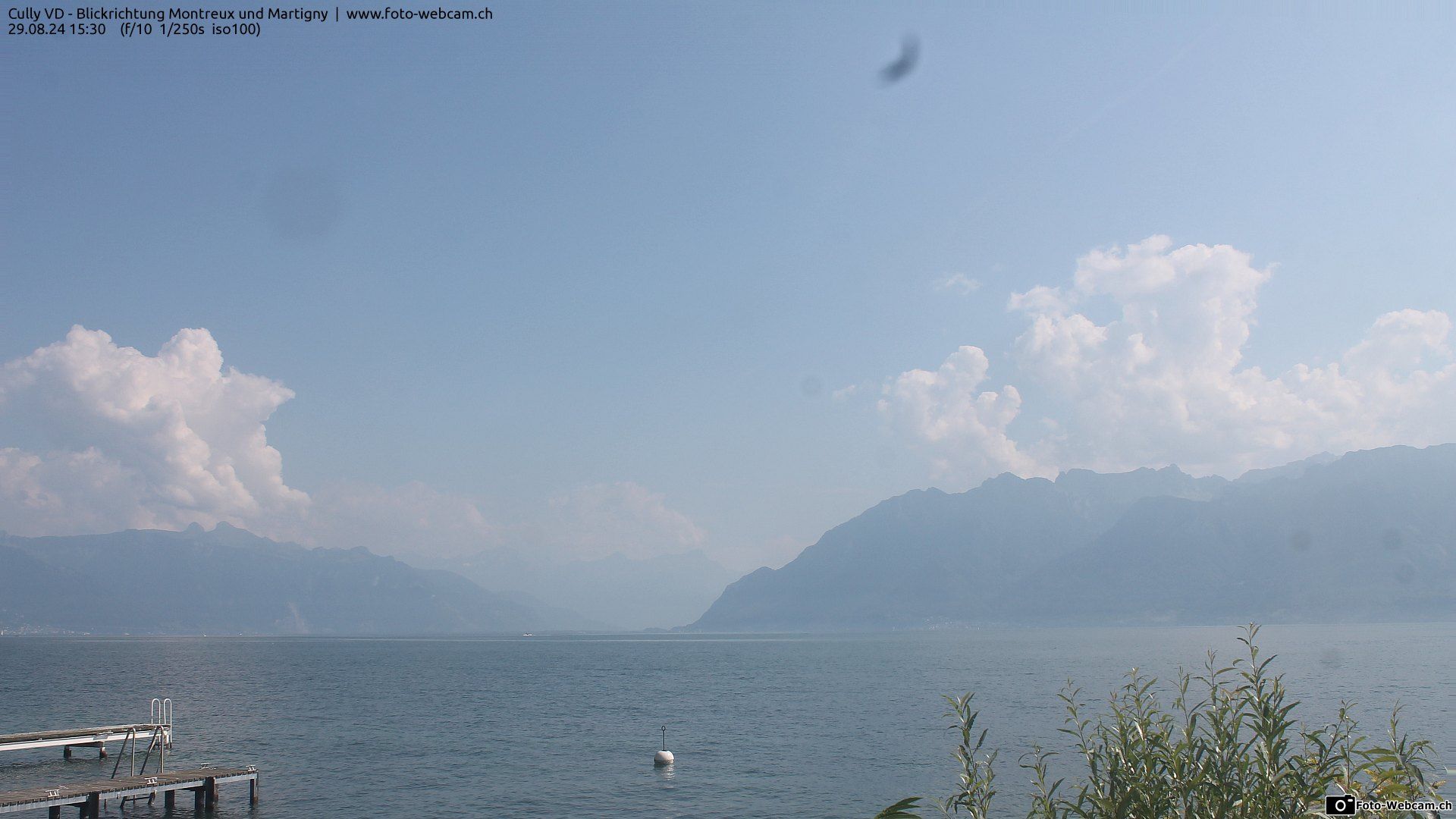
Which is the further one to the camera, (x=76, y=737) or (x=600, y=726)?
(x=600, y=726)

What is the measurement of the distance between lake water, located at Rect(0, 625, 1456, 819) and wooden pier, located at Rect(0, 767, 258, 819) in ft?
3.60

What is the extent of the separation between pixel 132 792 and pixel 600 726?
41.5m

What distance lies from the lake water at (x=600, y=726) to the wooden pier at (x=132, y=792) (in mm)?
1099

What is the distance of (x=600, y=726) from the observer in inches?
3135

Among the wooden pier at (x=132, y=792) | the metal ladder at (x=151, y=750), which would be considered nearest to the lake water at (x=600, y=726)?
the wooden pier at (x=132, y=792)

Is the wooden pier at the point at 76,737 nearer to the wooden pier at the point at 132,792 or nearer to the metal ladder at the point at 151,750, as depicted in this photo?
the metal ladder at the point at 151,750

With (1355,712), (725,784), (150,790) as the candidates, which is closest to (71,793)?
(150,790)

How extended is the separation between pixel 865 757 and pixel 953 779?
999cm

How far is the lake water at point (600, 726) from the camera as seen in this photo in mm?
49500

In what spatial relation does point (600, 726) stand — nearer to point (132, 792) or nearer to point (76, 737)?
point (76, 737)

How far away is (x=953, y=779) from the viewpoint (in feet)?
171

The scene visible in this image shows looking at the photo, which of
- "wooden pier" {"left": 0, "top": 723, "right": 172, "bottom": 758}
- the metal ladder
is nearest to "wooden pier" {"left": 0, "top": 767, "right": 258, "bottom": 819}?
the metal ladder

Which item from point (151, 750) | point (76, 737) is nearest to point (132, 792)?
point (151, 750)

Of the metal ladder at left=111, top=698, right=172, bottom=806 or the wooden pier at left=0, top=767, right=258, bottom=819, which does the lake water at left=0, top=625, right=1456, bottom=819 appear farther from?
the metal ladder at left=111, top=698, right=172, bottom=806
